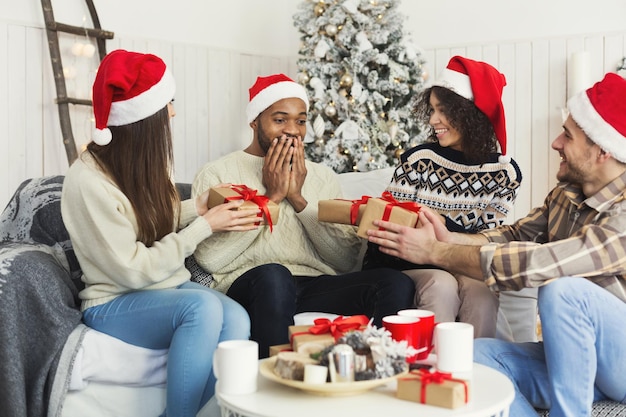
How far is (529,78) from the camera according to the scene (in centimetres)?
432

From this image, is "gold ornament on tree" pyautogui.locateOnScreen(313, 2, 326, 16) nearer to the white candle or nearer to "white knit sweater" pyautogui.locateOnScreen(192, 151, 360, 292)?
the white candle

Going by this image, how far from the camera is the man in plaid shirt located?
174 cm

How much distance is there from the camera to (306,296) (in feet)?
7.83

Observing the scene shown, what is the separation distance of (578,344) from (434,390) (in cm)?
56

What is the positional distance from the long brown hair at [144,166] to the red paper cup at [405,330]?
815mm

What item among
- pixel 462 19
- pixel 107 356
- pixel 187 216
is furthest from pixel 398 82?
pixel 107 356

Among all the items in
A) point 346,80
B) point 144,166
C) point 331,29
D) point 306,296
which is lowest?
point 306,296

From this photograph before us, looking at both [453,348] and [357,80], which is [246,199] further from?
[357,80]

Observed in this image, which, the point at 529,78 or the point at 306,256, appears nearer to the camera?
the point at 306,256

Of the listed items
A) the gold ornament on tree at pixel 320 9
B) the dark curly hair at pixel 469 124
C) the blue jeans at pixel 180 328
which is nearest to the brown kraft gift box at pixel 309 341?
the blue jeans at pixel 180 328

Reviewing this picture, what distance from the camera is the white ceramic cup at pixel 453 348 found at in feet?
5.00

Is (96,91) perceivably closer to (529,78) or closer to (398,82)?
(398,82)

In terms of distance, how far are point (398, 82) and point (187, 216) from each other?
1954 millimetres

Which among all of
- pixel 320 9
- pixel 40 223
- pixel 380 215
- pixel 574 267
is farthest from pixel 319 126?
pixel 574 267
